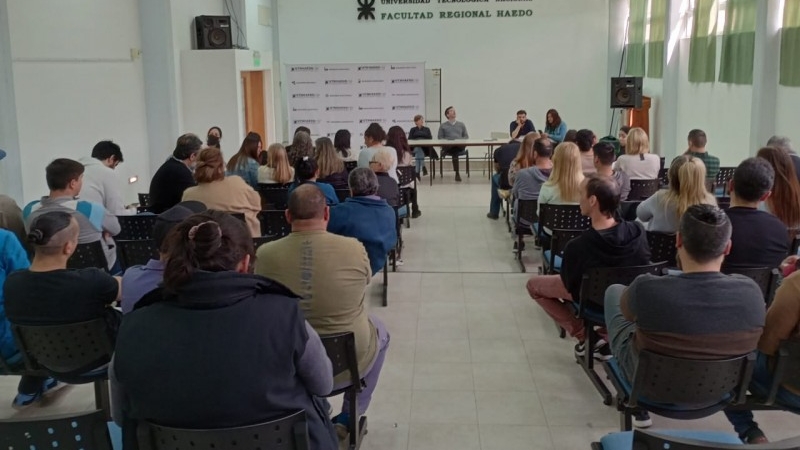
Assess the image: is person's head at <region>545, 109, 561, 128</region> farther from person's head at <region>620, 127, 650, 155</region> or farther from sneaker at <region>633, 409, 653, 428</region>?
sneaker at <region>633, 409, 653, 428</region>

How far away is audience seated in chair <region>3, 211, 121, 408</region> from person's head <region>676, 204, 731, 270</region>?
7.80ft

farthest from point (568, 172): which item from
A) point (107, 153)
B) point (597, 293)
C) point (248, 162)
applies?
point (107, 153)

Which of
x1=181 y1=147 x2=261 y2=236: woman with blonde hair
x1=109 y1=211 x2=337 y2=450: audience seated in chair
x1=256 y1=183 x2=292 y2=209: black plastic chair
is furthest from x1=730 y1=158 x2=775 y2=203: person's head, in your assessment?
x1=256 y1=183 x2=292 y2=209: black plastic chair

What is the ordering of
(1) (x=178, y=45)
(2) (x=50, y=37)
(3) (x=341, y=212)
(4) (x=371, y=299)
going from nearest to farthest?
(3) (x=341, y=212) → (4) (x=371, y=299) → (2) (x=50, y=37) → (1) (x=178, y=45)

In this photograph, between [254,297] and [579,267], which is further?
[579,267]

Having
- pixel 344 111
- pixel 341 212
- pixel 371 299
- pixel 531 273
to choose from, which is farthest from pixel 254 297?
pixel 344 111

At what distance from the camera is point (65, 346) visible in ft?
11.0

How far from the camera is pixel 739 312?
2754 mm

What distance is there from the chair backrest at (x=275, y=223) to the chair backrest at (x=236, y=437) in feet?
11.1

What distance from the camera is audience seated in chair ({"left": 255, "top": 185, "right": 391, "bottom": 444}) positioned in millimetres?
3125

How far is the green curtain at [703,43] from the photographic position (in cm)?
995

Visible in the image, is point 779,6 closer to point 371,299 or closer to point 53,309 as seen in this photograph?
point 371,299

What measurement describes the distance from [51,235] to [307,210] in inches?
42.8

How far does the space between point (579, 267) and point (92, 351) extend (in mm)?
2396
